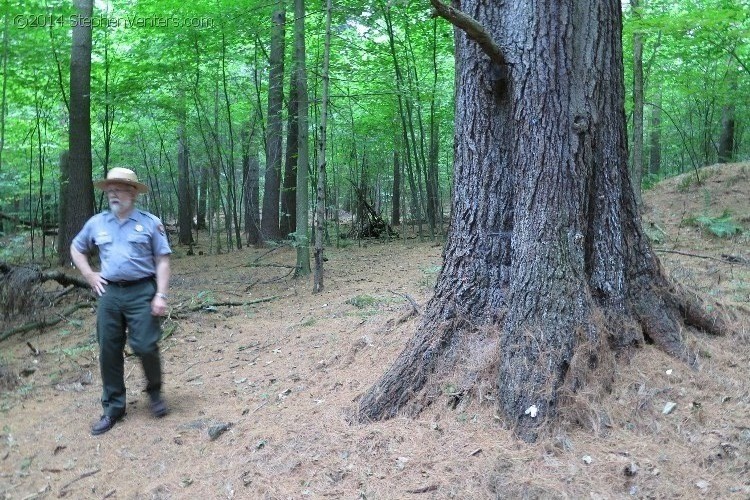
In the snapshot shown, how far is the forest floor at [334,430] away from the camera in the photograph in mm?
2881

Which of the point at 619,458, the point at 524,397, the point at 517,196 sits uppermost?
the point at 517,196

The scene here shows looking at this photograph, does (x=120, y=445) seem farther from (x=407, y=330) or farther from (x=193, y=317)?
(x=193, y=317)

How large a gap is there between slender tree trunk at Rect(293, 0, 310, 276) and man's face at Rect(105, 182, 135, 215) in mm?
5412

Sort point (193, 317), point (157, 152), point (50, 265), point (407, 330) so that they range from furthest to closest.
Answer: point (157, 152), point (50, 265), point (193, 317), point (407, 330)

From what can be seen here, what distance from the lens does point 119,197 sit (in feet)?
13.8

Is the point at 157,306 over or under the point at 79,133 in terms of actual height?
Answer: under

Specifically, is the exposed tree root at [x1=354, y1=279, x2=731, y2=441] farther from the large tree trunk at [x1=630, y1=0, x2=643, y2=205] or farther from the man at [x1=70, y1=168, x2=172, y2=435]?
the large tree trunk at [x1=630, y1=0, x2=643, y2=205]

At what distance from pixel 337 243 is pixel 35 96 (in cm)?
903

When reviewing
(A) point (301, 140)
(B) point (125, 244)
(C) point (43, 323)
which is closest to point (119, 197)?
(B) point (125, 244)

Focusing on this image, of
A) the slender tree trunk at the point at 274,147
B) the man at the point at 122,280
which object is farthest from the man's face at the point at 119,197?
the slender tree trunk at the point at 274,147

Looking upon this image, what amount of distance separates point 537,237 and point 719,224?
7.73 metres

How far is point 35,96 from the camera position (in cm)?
1453

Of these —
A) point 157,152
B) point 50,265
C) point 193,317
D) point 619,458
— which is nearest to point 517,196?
point 619,458

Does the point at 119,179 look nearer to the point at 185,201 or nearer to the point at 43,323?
the point at 43,323
